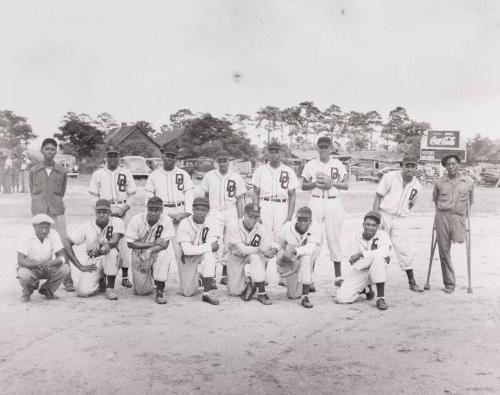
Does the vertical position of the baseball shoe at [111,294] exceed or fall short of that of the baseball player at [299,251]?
it falls short

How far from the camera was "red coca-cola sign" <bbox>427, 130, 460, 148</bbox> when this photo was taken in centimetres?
4581

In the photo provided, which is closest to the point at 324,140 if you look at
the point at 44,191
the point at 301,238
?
the point at 301,238

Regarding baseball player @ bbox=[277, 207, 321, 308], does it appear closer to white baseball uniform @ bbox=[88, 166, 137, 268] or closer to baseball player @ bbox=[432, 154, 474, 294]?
baseball player @ bbox=[432, 154, 474, 294]

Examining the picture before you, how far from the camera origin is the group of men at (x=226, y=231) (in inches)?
244

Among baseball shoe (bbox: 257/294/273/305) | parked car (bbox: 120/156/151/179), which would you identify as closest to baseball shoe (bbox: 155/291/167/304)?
baseball shoe (bbox: 257/294/273/305)

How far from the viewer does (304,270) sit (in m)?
6.16

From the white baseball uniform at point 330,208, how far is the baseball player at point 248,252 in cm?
97

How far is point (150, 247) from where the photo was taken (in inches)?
254

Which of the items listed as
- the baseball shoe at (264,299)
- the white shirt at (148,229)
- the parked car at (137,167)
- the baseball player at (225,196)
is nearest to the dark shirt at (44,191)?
the white shirt at (148,229)

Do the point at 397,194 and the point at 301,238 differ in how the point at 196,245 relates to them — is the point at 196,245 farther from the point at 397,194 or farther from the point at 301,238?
the point at 397,194

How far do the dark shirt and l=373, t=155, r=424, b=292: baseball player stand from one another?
4.22 m

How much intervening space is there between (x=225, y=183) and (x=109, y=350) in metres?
3.49

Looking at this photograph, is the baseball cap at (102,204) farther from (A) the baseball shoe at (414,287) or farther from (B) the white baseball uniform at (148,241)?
(A) the baseball shoe at (414,287)

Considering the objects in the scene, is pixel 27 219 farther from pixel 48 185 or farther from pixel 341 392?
pixel 341 392
